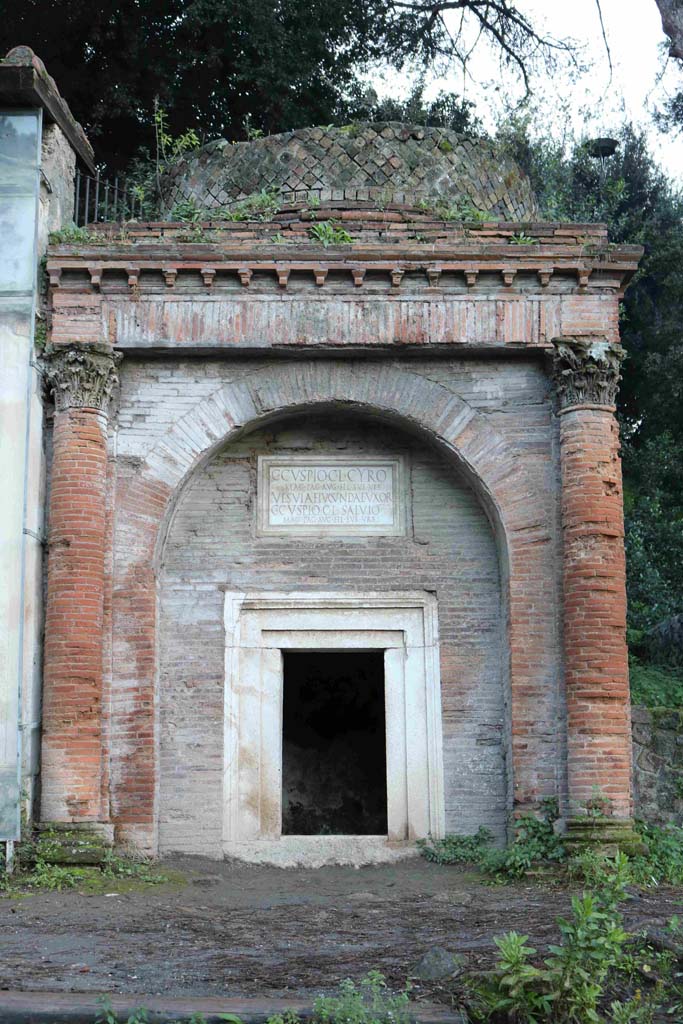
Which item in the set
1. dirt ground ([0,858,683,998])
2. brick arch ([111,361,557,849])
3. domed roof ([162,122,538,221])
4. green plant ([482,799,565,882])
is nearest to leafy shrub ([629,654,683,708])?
brick arch ([111,361,557,849])

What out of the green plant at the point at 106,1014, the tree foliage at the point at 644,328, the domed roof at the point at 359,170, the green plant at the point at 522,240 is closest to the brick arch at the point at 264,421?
the green plant at the point at 522,240

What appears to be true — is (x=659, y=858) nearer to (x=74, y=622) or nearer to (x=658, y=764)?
(x=658, y=764)

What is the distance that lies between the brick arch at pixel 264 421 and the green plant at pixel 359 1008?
14.6 ft

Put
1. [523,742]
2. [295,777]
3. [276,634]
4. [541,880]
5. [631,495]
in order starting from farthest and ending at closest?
1. [631,495]
2. [295,777]
3. [276,634]
4. [523,742]
5. [541,880]

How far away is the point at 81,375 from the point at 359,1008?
20.7 ft

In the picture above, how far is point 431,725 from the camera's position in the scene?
10.9 metres

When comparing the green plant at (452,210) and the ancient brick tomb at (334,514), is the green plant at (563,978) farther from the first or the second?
the green plant at (452,210)

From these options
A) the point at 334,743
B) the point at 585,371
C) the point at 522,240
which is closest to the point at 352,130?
the point at 522,240

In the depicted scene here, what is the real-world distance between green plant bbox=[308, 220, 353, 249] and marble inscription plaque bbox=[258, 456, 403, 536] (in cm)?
196

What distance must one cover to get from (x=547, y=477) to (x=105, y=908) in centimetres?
508

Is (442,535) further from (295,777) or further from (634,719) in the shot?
(295,777)

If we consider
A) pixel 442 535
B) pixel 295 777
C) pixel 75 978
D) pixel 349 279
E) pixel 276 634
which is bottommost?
pixel 75 978

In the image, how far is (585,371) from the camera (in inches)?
415

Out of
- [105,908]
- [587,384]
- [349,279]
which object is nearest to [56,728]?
[105,908]
